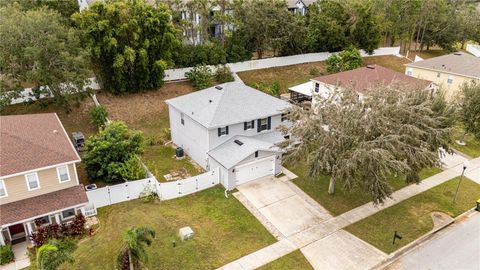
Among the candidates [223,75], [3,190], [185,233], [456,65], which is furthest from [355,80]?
[3,190]

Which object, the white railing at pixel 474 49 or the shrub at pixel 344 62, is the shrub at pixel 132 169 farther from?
the white railing at pixel 474 49

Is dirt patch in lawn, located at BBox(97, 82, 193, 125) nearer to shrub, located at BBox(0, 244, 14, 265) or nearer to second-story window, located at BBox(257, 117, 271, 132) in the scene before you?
second-story window, located at BBox(257, 117, 271, 132)

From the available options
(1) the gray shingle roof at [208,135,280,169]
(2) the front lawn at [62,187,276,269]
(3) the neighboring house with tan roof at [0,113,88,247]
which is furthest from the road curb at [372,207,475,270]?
(3) the neighboring house with tan roof at [0,113,88,247]

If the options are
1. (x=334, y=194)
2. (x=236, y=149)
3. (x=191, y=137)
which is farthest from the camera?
(x=191, y=137)

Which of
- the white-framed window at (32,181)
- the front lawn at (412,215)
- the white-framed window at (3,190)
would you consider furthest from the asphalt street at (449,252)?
the white-framed window at (3,190)

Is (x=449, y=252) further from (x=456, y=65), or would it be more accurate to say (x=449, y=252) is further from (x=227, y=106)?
(x=456, y=65)
